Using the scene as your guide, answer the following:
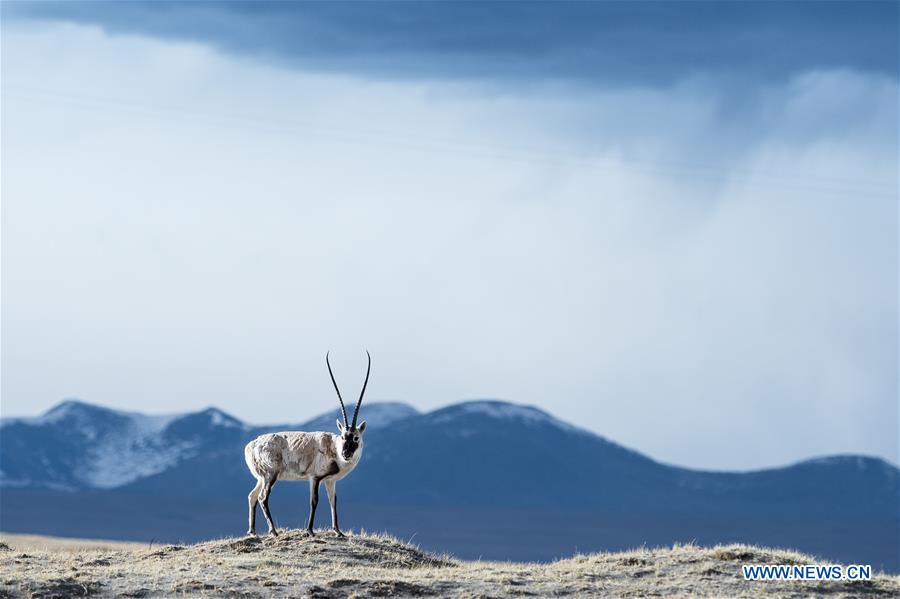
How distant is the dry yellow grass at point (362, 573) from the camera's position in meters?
27.8

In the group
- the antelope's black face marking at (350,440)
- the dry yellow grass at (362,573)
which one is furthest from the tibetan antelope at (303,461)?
the dry yellow grass at (362,573)

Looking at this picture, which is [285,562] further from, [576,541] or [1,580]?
[576,541]

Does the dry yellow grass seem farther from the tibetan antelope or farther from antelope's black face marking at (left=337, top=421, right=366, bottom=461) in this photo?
antelope's black face marking at (left=337, top=421, right=366, bottom=461)

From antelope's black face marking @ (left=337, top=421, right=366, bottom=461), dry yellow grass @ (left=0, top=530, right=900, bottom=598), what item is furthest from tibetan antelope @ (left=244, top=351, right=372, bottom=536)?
dry yellow grass @ (left=0, top=530, right=900, bottom=598)

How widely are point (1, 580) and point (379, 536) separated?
897cm

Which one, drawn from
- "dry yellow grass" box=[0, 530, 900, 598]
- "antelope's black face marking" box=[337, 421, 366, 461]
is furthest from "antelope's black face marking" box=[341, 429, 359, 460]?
"dry yellow grass" box=[0, 530, 900, 598]

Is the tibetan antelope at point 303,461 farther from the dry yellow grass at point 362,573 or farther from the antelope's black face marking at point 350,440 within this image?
the dry yellow grass at point 362,573

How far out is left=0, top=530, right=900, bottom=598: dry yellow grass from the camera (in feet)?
91.0

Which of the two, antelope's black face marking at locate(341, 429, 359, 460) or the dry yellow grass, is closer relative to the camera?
the dry yellow grass

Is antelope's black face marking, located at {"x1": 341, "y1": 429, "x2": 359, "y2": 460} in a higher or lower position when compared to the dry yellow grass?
higher

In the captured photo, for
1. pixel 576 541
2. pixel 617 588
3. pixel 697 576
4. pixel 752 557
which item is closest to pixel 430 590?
pixel 617 588

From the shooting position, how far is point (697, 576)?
29.6 meters

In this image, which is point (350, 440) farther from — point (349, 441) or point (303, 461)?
point (303, 461)

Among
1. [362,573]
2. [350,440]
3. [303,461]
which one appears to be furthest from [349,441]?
[362,573]
